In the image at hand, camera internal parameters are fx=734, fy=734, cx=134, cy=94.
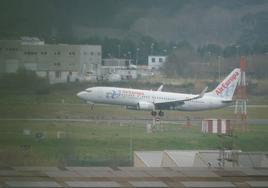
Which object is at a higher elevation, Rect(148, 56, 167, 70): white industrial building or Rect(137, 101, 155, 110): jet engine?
Rect(148, 56, 167, 70): white industrial building

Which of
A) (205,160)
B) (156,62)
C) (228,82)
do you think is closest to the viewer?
(205,160)

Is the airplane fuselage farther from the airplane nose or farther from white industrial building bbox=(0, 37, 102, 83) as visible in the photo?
white industrial building bbox=(0, 37, 102, 83)

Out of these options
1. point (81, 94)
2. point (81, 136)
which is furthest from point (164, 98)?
point (81, 136)

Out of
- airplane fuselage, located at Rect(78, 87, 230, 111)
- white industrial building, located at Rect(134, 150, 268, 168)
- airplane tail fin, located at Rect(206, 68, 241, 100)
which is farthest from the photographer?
airplane fuselage, located at Rect(78, 87, 230, 111)

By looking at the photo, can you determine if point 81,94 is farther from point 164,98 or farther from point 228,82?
point 228,82

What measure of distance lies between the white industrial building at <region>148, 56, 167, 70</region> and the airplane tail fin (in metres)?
1.15

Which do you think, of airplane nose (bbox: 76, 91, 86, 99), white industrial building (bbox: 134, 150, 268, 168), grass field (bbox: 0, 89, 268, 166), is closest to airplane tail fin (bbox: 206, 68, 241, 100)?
grass field (bbox: 0, 89, 268, 166)

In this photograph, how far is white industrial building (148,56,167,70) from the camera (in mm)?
12422

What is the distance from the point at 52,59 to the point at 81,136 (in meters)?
1.26

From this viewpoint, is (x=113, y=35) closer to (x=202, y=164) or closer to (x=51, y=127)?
(x=51, y=127)

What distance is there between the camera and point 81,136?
10.8m

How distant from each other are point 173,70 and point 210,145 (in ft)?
7.09

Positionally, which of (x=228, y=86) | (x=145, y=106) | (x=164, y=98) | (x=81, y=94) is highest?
(x=228, y=86)

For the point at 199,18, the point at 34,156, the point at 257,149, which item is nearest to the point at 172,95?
the point at 199,18
